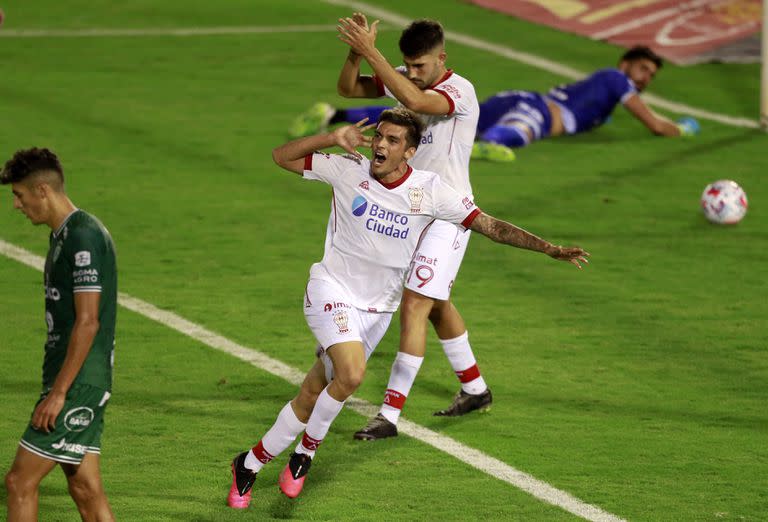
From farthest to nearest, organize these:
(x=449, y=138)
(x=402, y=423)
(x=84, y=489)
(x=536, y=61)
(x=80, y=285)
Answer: (x=536, y=61) < (x=402, y=423) < (x=449, y=138) < (x=84, y=489) < (x=80, y=285)

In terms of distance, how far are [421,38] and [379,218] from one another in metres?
1.24

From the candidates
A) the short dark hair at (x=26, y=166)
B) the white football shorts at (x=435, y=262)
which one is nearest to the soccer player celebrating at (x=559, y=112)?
the white football shorts at (x=435, y=262)

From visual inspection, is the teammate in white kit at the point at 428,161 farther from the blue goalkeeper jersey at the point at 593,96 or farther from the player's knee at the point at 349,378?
the blue goalkeeper jersey at the point at 593,96

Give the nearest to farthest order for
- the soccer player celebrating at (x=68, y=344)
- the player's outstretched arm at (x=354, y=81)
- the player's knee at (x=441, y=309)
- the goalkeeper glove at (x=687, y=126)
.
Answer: the soccer player celebrating at (x=68, y=344) → the player's outstretched arm at (x=354, y=81) → the player's knee at (x=441, y=309) → the goalkeeper glove at (x=687, y=126)

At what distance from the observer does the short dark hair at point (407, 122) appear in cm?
733

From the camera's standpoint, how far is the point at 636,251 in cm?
1260

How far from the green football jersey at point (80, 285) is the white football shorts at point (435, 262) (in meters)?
2.59

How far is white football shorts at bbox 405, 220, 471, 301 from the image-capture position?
8.31 metres

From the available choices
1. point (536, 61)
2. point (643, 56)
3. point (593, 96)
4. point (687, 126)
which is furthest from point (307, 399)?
point (536, 61)

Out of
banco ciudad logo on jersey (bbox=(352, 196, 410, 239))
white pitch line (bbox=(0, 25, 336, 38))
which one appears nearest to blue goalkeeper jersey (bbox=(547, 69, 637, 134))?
white pitch line (bbox=(0, 25, 336, 38))

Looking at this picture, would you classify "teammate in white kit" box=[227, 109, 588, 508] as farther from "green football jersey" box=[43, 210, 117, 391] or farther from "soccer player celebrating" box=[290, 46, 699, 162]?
"soccer player celebrating" box=[290, 46, 699, 162]

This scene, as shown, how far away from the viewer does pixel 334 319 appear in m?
7.20

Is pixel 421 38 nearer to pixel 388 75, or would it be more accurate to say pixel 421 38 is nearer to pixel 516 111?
pixel 388 75

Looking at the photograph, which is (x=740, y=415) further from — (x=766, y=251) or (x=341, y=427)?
(x=766, y=251)
